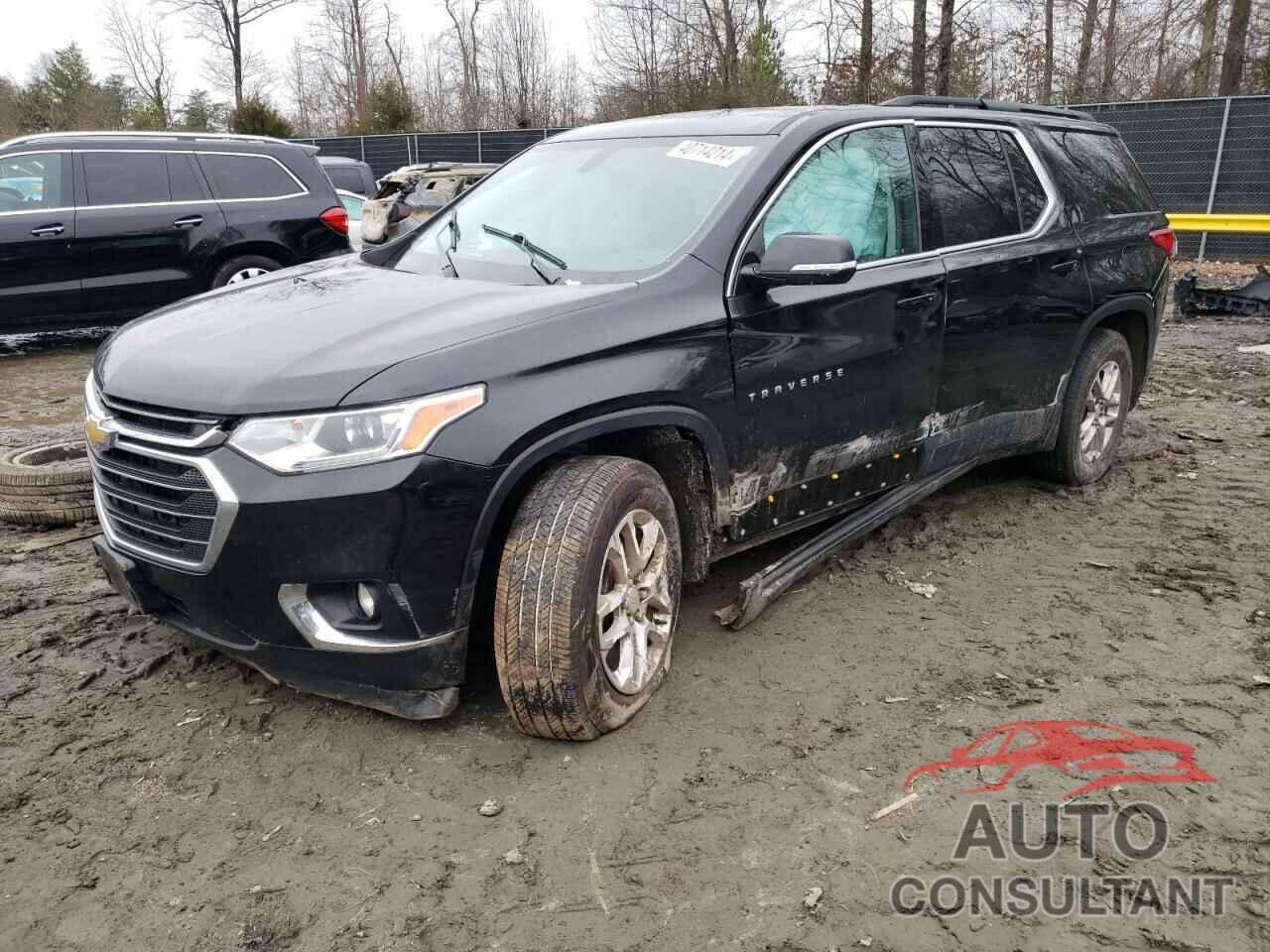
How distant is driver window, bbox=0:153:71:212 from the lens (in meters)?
7.98

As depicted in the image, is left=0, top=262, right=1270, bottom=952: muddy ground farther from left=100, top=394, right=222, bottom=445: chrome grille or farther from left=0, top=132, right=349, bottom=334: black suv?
left=0, top=132, right=349, bottom=334: black suv

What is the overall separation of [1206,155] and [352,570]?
51.8 ft

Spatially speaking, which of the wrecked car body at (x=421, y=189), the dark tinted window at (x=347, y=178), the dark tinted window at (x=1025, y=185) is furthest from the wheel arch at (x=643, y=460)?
the dark tinted window at (x=347, y=178)

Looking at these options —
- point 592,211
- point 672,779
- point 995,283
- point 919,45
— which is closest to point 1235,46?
point 919,45

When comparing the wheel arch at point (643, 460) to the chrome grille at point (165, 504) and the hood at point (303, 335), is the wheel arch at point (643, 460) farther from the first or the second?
the chrome grille at point (165, 504)

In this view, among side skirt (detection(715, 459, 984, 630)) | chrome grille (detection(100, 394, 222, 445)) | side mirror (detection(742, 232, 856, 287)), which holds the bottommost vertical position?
side skirt (detection(715, 459, 984, 630))

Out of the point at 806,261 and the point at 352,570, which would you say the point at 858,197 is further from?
the point at 352,570

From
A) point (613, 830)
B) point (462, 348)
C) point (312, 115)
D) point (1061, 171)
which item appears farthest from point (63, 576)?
point (312, 115)

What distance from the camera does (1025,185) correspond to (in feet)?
14.7

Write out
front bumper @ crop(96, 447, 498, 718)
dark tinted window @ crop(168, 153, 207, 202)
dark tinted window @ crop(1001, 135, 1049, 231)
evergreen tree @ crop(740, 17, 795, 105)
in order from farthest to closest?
1. evergreen tree @ crop(740, 17, 795, 105)
2. dark tinted window @ crop(168, 153, 207, 202)
3. dark tinted window @ crop(1001, 135, 1049, 231)
4. front bumper @ crop(96, 447, 498, 718)

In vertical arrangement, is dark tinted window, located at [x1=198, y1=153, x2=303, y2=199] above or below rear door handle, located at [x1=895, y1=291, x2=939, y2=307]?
above

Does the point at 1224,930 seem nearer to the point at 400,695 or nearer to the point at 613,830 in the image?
the point at 613,830

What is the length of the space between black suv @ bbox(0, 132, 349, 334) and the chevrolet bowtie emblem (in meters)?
6.08

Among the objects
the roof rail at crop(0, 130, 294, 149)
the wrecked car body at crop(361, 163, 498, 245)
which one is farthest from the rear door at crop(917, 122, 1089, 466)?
the wrecked car body at crop(361, 163, 498, 245)
